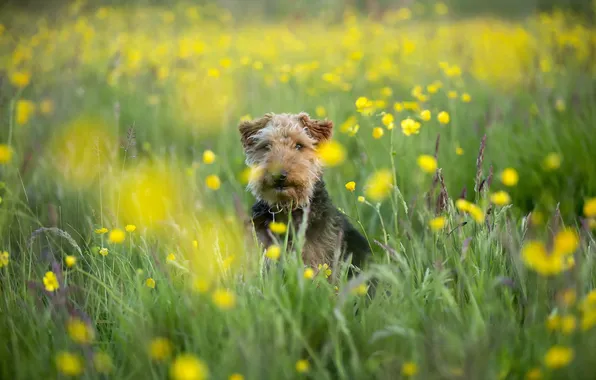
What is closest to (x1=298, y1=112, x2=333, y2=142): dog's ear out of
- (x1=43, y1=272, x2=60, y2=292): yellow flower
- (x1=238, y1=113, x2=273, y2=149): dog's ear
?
(x1=238, y1=113, x2=273, y2=149): dog's ear

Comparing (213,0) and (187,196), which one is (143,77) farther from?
(213,0)

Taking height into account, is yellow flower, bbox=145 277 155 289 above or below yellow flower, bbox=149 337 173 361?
below

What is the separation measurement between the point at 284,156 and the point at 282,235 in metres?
0.49

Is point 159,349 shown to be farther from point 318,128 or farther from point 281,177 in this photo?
point 318,128

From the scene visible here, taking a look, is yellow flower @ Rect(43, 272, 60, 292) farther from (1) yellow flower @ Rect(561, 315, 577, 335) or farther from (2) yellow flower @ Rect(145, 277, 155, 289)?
(1) yellow flower @ Rect(561, 315, 577, 335)

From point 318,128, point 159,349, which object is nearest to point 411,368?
point 159,349

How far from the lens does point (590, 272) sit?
2.50m

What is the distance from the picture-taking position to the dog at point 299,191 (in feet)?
10.7

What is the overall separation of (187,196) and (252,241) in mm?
1179

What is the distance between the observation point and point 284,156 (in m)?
3.50

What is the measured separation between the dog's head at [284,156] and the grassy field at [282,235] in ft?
0.72

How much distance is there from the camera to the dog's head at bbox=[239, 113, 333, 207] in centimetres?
334

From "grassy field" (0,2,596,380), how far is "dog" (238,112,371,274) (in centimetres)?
15

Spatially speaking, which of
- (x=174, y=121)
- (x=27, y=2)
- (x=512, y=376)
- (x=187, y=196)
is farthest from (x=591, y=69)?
(x=27, y=2)
